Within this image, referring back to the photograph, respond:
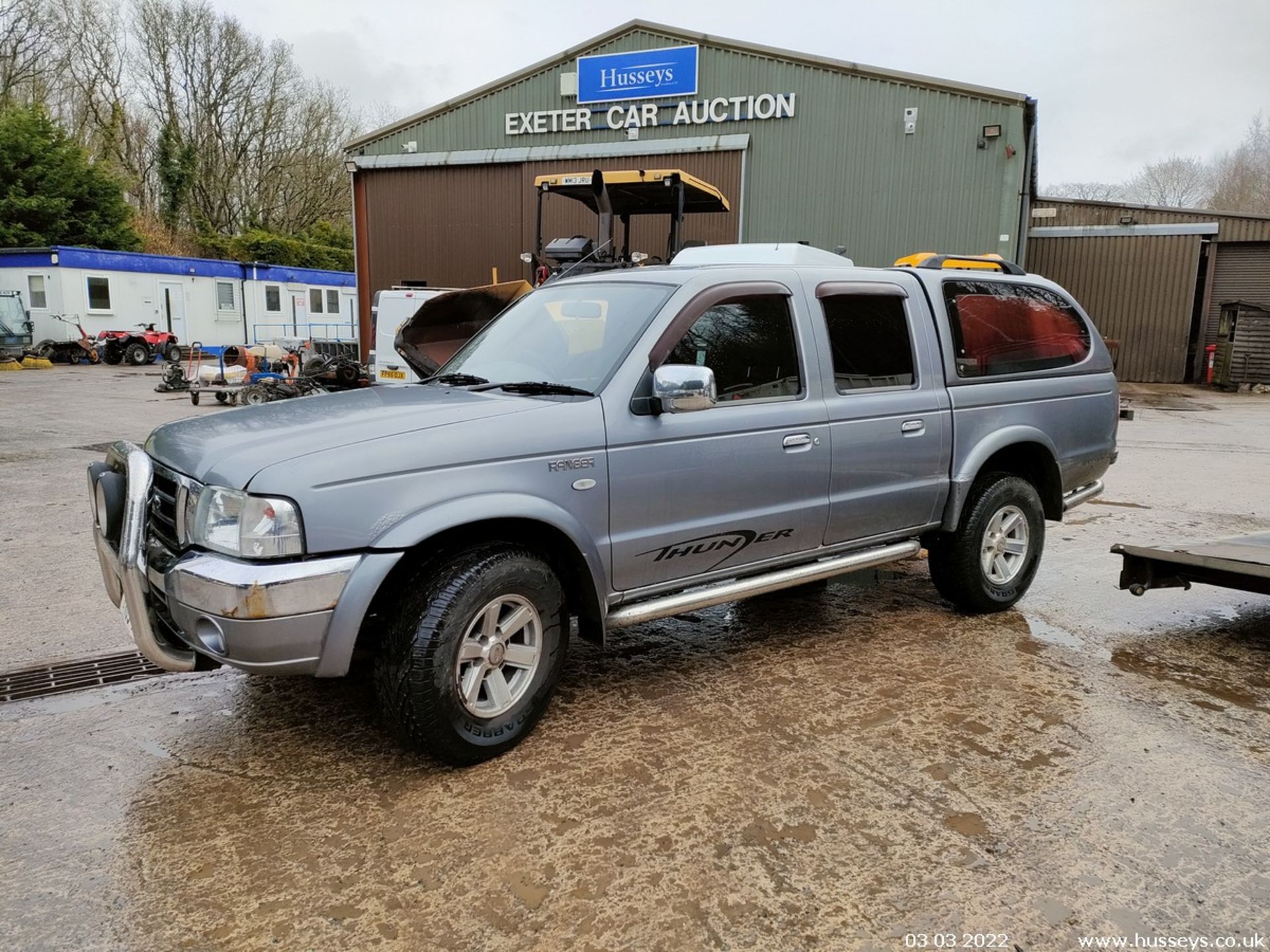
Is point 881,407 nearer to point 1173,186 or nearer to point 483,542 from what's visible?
point 483,542

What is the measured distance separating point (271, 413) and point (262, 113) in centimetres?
4863

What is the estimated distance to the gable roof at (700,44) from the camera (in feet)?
53.0

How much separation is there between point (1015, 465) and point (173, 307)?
31.2 m

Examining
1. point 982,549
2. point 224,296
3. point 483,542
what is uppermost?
point 224,296

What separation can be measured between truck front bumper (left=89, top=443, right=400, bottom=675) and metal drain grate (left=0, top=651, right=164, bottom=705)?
1.25m

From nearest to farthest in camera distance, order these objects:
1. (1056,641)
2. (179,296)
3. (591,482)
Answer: (591,482) < (1056,641) < (179,296)

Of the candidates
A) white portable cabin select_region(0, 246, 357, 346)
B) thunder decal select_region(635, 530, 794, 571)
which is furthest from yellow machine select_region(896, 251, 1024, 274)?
white portable cabin select_region(0, 246, 357, 346)

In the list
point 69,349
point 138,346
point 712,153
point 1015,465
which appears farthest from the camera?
point 138,346

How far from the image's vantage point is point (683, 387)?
3469mm

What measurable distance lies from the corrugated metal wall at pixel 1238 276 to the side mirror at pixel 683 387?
2329 cm

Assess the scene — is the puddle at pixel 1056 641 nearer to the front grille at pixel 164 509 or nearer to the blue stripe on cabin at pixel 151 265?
the front grille at pixel 164 509

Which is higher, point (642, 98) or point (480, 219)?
point (642, 98)

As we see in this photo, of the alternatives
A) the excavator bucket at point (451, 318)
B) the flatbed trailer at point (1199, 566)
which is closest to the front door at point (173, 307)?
the excavator bucket at point (451, 318)

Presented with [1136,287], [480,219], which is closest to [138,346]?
[480,219]
